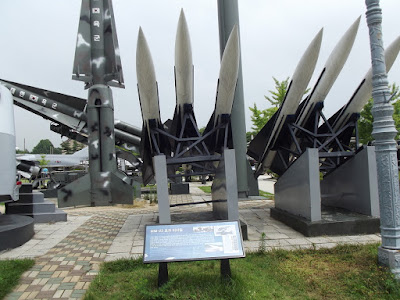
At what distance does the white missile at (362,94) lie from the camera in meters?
6.39

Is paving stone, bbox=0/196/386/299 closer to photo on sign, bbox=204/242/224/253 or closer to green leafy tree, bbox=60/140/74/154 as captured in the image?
photo on sign, bbox=204/242/224/253

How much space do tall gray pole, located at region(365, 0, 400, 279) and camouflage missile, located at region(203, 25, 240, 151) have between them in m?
2.39

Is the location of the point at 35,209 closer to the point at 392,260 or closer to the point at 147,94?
the point at 147,94

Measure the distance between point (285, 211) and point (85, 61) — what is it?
30.3ft

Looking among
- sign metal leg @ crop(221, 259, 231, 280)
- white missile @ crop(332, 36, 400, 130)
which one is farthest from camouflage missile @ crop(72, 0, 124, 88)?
sign metal leg @ crop(221, 259, 231, 280)

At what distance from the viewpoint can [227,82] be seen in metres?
6.14

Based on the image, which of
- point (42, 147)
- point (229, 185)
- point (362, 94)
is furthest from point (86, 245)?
point (42, 147)

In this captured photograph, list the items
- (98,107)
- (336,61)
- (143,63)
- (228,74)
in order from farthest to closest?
(98,107) → (336,61) → (228,74) → (143,63)

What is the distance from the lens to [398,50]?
21.0 ft

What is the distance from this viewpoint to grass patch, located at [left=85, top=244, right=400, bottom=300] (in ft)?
10.5

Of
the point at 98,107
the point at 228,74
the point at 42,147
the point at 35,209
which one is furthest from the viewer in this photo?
the point at 42,147

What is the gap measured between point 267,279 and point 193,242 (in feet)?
3.68

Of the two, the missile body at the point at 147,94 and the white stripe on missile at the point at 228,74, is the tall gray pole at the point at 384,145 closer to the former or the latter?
the white stripe on missile at the point at 228,74

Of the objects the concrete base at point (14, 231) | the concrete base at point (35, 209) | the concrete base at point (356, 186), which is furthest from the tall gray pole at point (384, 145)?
the concrete base at point (35, 209)
